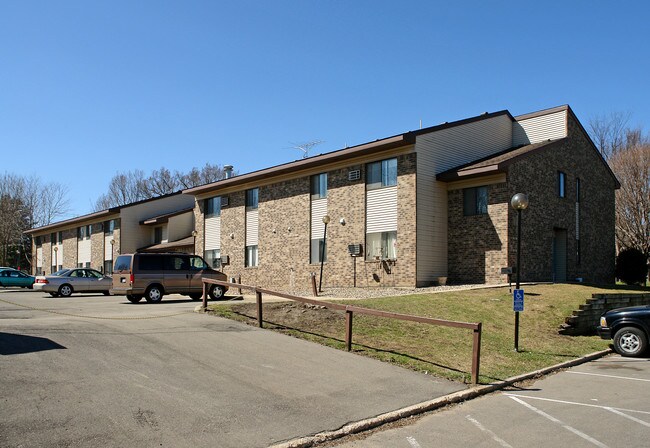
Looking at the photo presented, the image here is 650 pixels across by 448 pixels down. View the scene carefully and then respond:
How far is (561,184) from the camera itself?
2822cm

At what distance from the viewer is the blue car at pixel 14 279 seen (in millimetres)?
37594

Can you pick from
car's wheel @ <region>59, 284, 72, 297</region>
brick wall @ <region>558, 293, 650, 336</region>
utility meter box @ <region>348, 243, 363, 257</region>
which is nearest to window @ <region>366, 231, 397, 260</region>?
utility meter box @ <region>348, 243, 363, 257</region>

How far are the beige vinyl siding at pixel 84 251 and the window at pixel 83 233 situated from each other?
0.34 meters

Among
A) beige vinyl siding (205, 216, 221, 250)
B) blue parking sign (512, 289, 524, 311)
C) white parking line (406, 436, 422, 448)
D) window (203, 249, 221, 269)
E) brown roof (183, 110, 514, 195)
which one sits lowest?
white parking line (406, 436, 422, 448)

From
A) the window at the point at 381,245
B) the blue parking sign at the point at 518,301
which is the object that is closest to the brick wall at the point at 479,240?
the window at the point at 381,245

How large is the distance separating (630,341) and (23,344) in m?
13.1

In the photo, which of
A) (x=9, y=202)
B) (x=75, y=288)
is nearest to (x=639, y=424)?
(x=75, y=288)

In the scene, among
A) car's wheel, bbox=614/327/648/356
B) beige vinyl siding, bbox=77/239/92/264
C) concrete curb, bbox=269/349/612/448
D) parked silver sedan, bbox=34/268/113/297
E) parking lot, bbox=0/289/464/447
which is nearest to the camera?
parking lot, bbox=0/289/464/447

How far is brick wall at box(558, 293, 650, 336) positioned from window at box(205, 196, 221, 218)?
2219 cm

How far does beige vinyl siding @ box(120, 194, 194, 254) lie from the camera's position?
4350 cm

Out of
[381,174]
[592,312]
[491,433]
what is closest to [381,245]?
[381,174]

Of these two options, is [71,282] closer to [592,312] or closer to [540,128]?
[592,312]

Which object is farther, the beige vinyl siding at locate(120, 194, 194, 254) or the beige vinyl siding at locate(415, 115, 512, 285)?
the beige vinyl siding at locate(120, 194, 194, 254)

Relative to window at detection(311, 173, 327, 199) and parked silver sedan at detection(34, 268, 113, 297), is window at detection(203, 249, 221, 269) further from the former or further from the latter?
window at detection(311, 173, 327, 199)
